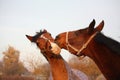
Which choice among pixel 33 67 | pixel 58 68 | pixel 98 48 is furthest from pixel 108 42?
pixel 33 67

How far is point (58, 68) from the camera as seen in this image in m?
6.18

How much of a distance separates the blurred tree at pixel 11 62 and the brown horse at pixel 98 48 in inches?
1700

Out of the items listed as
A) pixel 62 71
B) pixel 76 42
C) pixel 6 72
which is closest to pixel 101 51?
pixel 76 42

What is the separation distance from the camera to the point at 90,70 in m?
32.1

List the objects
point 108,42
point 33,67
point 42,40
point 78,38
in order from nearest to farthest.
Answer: point 108,42, point 78,38, point 42,40, point 33,67

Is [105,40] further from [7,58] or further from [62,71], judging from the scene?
[7,58]

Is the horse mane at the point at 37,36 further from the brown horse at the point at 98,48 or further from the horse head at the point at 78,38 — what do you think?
the brown horse at the point at 98,48

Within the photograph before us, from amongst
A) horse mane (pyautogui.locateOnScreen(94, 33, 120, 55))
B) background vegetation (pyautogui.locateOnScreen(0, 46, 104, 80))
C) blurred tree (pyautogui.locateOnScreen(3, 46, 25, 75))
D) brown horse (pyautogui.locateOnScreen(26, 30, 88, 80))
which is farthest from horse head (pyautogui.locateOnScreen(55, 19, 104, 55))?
blurred tree (pyautogui.locateOnScreen(3, 46, 25, 75))

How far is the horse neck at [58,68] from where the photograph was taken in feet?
19.9

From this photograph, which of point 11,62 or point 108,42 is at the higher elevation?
point 108,42

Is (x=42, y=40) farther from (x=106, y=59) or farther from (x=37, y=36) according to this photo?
(x=106, y=59)

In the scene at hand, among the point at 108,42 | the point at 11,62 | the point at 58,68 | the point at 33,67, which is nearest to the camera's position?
the point at 108,42

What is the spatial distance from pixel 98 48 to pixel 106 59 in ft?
0.60

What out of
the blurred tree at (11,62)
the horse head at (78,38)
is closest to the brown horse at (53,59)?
the horse head at (78,38)
